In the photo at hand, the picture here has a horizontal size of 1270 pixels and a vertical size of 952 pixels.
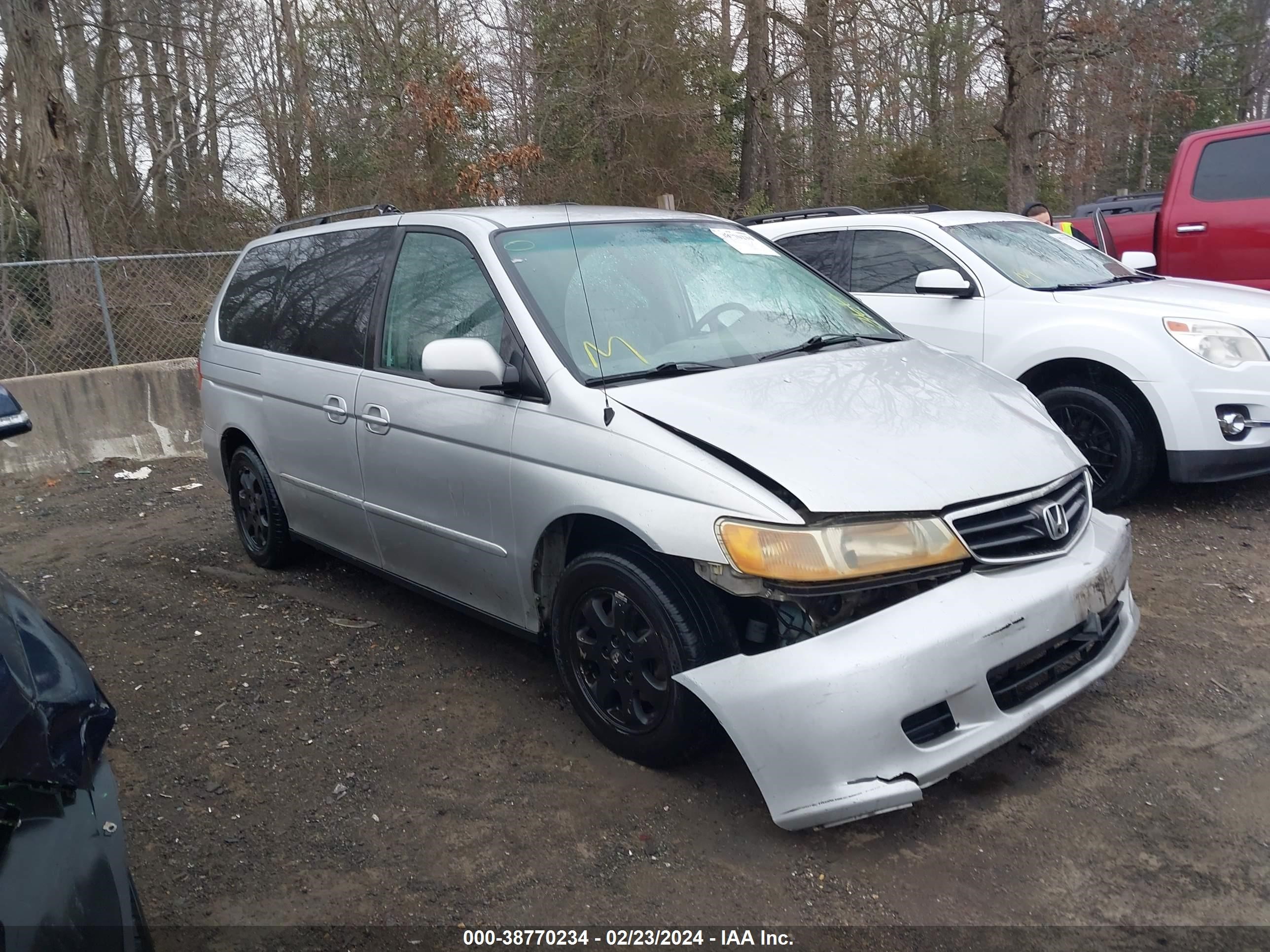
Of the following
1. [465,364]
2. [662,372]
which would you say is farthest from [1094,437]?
[465,364]

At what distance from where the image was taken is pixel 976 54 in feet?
65.6

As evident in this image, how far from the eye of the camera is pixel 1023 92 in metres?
16.3

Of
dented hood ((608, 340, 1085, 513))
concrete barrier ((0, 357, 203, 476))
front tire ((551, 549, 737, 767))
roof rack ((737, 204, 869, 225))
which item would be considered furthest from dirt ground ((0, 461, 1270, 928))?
concrete barrier ((0, 357, 203, 476))

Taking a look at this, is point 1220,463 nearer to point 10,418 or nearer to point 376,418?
point 376,418

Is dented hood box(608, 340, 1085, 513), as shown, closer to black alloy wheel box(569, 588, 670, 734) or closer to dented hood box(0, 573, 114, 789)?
black alloy wheel box(569, 588, 670, 734)

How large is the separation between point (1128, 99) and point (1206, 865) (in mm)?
19156

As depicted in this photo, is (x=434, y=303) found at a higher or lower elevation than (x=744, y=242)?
lower

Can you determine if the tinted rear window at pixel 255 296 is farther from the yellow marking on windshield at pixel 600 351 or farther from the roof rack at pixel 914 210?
the roof rack at pixel 914 210

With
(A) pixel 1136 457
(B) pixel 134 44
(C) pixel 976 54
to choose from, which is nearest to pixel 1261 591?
(A) pixel 1136 457

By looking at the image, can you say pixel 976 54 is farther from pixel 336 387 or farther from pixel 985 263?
pixel 336 387

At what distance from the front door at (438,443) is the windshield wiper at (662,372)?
13.6 inches

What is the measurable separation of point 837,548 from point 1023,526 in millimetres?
646

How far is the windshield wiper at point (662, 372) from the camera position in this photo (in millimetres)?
3451

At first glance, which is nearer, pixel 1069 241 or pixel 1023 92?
pixel 1069 241
